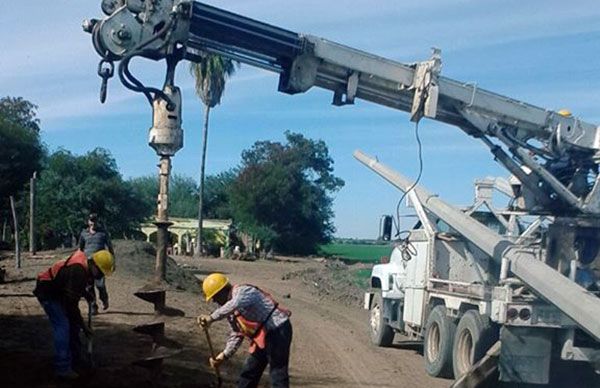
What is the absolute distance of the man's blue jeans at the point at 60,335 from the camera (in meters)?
11.1

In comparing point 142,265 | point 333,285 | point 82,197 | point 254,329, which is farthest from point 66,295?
point 82,197

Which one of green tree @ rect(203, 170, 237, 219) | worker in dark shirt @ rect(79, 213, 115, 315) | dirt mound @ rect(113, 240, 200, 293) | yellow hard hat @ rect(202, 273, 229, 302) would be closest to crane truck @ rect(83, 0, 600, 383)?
yellow hard hat @ rect(202, 273, 229, 302)

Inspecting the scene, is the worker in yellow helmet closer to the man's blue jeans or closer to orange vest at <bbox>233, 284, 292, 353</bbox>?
orange vest at <bbox>233, 284, 292, 353</bbox>

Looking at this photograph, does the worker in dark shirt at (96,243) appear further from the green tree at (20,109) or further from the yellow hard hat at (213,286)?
the green tree at (20,109)

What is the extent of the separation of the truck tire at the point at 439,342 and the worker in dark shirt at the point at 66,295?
18.6ft

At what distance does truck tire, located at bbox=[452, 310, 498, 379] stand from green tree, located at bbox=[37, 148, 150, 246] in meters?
36.6

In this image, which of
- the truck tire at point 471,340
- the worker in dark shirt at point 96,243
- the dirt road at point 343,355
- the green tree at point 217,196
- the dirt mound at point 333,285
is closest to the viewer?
the truck tire at point 471,340

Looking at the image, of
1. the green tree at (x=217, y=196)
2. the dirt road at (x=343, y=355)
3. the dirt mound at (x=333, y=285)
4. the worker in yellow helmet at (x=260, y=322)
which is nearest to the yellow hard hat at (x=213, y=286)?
the worker in yellow helmet at (x=260, y=322)

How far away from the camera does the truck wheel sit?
727 inches

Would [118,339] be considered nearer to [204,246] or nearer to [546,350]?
[546,350]

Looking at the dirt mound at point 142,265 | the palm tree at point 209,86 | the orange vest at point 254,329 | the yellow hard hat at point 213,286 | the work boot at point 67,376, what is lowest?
the work boot at point 67,376

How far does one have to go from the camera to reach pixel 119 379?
11.5 m

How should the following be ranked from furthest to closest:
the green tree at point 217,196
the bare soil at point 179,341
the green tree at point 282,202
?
the green tree at point 217,196
the green tree at point 282,202
the bare soil at point 179,341

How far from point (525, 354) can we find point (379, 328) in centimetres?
663
